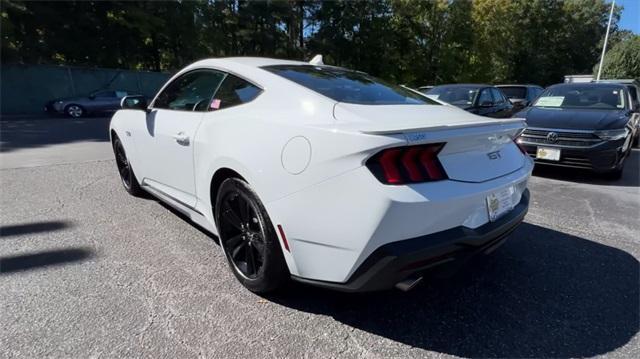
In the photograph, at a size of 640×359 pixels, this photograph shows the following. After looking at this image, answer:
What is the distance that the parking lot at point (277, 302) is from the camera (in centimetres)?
199

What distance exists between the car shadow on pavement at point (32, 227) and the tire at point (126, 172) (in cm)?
83

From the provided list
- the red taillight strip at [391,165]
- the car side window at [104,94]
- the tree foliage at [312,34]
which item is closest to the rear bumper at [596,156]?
the red taillight strip at [391,165]

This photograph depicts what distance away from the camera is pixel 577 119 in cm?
564

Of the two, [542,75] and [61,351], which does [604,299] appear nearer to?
[61,351]

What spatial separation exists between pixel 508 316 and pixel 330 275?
1.15 m

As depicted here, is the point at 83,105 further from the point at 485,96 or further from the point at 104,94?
the point at 485,96

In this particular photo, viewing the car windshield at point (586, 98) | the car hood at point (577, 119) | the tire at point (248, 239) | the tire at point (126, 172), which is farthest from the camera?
the car windshield at point (586, 98)

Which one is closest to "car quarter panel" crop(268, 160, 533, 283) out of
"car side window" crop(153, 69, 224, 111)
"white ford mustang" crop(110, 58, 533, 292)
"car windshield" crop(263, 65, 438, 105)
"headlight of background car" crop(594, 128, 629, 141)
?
"white ford mustang" crop(110, 58, 533, 292)

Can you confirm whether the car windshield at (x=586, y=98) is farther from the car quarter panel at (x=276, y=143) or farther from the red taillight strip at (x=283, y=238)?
the red taillight strip at (x=283, y=238)

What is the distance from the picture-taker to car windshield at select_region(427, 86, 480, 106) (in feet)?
27.6

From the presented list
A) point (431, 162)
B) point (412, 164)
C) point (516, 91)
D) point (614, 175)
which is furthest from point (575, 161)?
point (516, 91)

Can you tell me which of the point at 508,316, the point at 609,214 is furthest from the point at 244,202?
the point at 609,214

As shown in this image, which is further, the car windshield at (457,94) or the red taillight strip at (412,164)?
the car windshield at (457,94)

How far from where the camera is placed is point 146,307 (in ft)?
7.53
